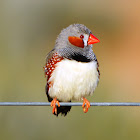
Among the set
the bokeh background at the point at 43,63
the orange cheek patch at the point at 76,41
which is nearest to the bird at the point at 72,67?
the orange cheek patch at the point at 76,41

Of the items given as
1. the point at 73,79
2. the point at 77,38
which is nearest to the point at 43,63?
the point at 77,38

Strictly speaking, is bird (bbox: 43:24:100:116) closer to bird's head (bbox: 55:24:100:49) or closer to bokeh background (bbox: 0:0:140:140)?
bird's head (bbox: 55:24:100:49)

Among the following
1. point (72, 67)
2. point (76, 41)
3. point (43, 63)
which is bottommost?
point (43, 63)

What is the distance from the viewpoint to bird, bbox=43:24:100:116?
17.2ft

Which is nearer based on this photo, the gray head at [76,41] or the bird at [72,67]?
the bird at [72,67]

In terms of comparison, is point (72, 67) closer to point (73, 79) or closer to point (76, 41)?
point (73, 79)

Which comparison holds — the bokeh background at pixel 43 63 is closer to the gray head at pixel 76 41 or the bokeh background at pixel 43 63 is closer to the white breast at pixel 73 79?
the white breast at pixel 73 79

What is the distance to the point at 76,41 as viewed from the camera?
549 centimetres

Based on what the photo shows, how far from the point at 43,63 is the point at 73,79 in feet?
13.1

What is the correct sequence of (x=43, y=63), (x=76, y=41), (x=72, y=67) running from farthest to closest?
1. (x=43, y=63)
2. (x=76, y=41)
3. (x=72, y=67)

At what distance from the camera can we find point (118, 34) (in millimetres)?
9969

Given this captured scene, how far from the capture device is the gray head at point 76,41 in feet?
17.9
